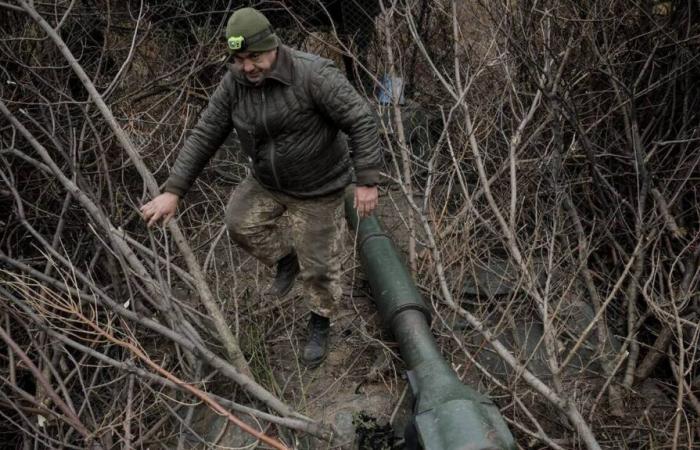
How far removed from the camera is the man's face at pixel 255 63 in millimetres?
2910

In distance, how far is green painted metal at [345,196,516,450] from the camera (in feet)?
8.30

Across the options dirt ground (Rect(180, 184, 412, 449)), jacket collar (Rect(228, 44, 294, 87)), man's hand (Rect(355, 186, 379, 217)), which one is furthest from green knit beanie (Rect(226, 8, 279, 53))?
dirt ground (Rect(180, 184, 412, 449))

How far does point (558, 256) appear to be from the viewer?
4.60 m

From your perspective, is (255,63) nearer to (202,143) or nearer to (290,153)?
(290,153)

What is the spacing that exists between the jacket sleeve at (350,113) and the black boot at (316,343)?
1.07 metres

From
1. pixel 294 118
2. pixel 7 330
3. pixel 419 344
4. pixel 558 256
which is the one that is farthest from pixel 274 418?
pixel 558 256

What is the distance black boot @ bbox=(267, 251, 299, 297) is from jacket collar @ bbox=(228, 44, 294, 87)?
141 centimetres

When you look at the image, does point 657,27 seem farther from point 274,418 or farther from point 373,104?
point 274,418

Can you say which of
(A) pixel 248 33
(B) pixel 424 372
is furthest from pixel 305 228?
(A) pixel 248 33

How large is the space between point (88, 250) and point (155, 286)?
1.36m

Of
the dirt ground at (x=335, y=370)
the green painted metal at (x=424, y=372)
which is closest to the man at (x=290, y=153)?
the dirt ground at (x=335, y=370)

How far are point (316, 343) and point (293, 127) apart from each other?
4.65ft

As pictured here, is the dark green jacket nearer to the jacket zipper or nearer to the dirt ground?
the jacket zipper

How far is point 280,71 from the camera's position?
298 cm
